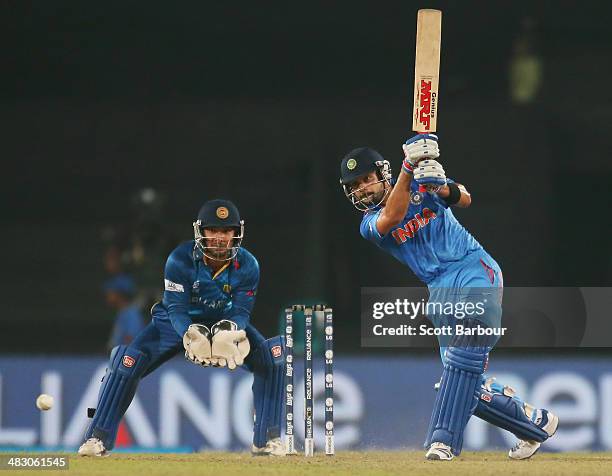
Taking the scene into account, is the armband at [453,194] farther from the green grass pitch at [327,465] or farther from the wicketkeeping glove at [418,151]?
the green grass pitch at [327,465]

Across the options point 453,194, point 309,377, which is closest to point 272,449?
point 309,377

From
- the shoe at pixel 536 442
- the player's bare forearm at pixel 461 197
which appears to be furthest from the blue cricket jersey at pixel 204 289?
the shoe at pixel 536 442

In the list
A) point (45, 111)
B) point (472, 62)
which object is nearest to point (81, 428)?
point (45, 111)

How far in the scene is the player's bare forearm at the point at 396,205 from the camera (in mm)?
5012

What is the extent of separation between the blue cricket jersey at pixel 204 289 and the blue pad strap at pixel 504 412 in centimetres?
95

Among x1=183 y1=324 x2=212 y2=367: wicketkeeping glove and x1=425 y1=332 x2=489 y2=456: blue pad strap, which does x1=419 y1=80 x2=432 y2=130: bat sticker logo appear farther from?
x1=183 y1=324 x2=212 y2=367: wicketkeeping glove

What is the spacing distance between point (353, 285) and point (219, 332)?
128 inches

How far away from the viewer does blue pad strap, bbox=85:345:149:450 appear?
539cm

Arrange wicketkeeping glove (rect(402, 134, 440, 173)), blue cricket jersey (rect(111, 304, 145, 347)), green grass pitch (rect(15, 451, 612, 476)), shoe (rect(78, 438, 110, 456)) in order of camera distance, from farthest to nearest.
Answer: blue cricket jersey (rect(111, 304, 145, 347))
shoe (rect(78, 438, 110, 456))
wicketkeeping glove (rect(402, 134, 440, 173))
green grass pitch (rect(15, 451, 612, 476))

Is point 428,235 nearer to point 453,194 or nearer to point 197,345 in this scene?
point 453,194

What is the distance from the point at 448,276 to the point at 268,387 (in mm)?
817

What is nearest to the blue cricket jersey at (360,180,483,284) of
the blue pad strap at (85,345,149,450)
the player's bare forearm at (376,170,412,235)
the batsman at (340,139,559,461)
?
the batsman at (340,139,559,461)

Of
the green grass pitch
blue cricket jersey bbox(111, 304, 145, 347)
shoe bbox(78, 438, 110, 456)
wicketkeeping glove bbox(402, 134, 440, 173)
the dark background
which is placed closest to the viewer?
the green grass pitch

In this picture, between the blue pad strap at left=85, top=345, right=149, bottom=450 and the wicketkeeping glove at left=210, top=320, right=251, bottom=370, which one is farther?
the blue pad strap at left=85, top=345, right=149, bottom=450
